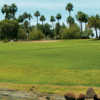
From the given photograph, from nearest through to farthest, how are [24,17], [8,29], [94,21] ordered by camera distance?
[94,21]
[8,29]
[24,17]

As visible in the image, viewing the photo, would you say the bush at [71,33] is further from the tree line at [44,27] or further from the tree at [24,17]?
the tree at [24,17]

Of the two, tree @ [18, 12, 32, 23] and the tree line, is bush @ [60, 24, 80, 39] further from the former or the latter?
tree @ [18, 12, 32, 23]

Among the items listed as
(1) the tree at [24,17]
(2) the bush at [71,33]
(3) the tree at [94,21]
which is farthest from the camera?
(1) the tree at [24,17]

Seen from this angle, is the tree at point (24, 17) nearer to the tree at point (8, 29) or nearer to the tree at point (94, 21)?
the tree at point (8, 29)

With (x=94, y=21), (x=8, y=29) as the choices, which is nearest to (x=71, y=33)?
(x=94, y=21)

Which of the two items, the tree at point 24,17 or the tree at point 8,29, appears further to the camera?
the tree at point 24,17

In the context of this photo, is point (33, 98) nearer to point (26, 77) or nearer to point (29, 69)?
point (26, 77)

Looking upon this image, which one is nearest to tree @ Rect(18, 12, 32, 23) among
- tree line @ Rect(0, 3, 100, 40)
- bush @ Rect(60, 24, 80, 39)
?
tree line @ Rect(0, 3, 100, 40)

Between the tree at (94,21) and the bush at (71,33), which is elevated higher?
the tree at (94,21)

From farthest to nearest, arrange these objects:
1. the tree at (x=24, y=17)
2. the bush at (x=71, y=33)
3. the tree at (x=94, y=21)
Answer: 1. the tree at (x=24, y=17)
2. the bush at (x=71, y=33)
3. the tree at (x=94, y=21)

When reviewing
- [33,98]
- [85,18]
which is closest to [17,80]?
[33,98]

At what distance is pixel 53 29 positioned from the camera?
177375mm

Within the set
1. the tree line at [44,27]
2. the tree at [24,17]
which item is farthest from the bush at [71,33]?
the tree at [24,17]

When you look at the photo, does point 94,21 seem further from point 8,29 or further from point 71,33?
point 8,29
